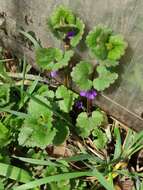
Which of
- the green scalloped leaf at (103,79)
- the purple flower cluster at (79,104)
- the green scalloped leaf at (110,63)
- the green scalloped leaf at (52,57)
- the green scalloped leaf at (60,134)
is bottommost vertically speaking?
the green scalloped leaf at (60,134)

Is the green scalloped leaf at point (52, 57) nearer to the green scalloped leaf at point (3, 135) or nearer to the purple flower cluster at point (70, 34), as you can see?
the purple flower cluster at point (70, 34)

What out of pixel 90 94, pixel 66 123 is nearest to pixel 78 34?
pixel 90 94

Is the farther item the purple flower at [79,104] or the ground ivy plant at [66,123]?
the purple flower at [79,104]

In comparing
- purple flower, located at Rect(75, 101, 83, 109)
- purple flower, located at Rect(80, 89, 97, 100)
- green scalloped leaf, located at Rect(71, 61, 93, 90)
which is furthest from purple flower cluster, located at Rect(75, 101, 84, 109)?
green scalloped leaf, located at Rect(71, 61, 93, 90)

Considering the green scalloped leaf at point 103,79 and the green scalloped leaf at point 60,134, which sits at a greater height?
the green scalloped leaf at point 103,79

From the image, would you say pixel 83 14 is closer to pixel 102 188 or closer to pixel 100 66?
pixel 100 66

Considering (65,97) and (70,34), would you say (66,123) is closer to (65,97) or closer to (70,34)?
(65,97)

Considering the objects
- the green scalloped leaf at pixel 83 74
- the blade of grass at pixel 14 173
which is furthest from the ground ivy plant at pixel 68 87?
the blade of grass at pixel 14 173

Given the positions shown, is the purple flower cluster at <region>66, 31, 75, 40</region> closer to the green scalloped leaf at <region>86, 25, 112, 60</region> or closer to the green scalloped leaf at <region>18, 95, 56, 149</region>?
the green scalloped leaf at <region>86, 25, 112, 60</region>
